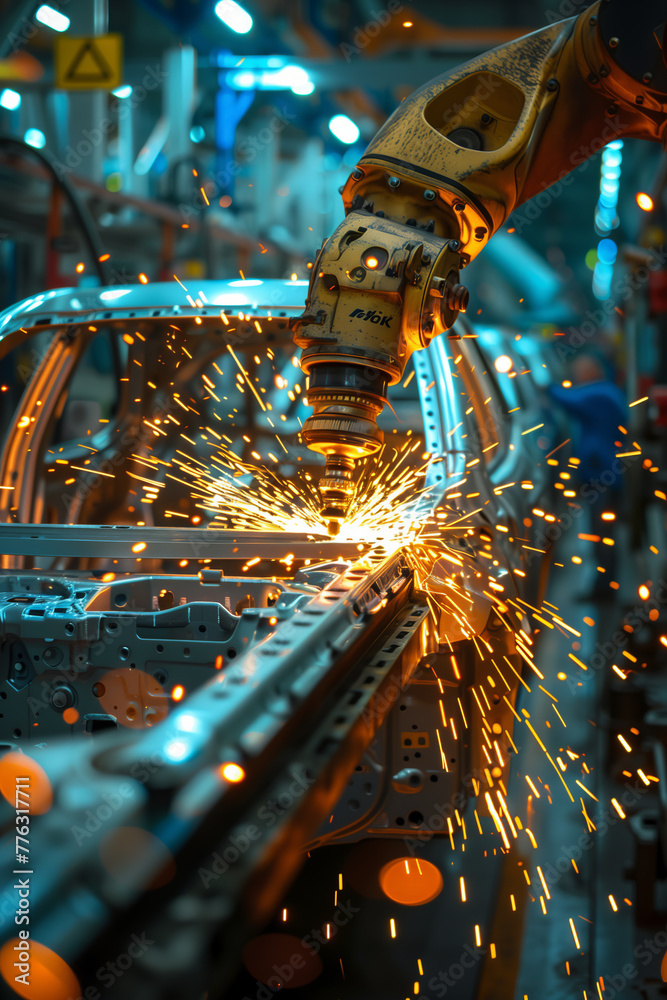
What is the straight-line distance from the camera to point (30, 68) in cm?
934

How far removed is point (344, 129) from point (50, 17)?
4903 millimetres

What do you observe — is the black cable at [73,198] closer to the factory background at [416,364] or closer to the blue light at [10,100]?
the factory background at [416,364]

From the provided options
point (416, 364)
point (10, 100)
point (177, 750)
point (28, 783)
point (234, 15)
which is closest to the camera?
point (177, 750)

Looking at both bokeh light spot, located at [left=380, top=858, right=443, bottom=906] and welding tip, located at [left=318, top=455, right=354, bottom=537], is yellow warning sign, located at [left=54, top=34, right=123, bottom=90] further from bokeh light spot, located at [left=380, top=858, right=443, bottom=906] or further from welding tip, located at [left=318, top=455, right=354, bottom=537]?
bokeh light spot, located at [left=380, top=858, right=443, bottom=906]

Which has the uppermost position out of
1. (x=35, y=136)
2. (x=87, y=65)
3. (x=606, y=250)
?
(x=606, y=250)

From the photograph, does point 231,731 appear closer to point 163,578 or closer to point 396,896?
point 163,578

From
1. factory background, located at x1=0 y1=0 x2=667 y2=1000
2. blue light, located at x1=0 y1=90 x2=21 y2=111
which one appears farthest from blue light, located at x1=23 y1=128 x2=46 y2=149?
blue light, located at x1=0 y1=90 x2=21 y2=111

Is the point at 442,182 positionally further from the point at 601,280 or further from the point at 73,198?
the point at 601,280

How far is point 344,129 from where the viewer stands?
39.2 ft

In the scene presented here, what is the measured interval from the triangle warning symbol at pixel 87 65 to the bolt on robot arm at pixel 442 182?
5.09 m

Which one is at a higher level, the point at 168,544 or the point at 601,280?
the point at 601,280

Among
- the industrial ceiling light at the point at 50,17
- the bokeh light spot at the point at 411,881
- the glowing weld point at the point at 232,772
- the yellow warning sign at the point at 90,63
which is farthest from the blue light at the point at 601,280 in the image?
the glowing weld point at the point at 232,772

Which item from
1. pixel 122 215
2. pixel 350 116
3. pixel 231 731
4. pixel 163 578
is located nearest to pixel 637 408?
pixel 122 215

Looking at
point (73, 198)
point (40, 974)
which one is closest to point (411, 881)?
point (40, 974)
